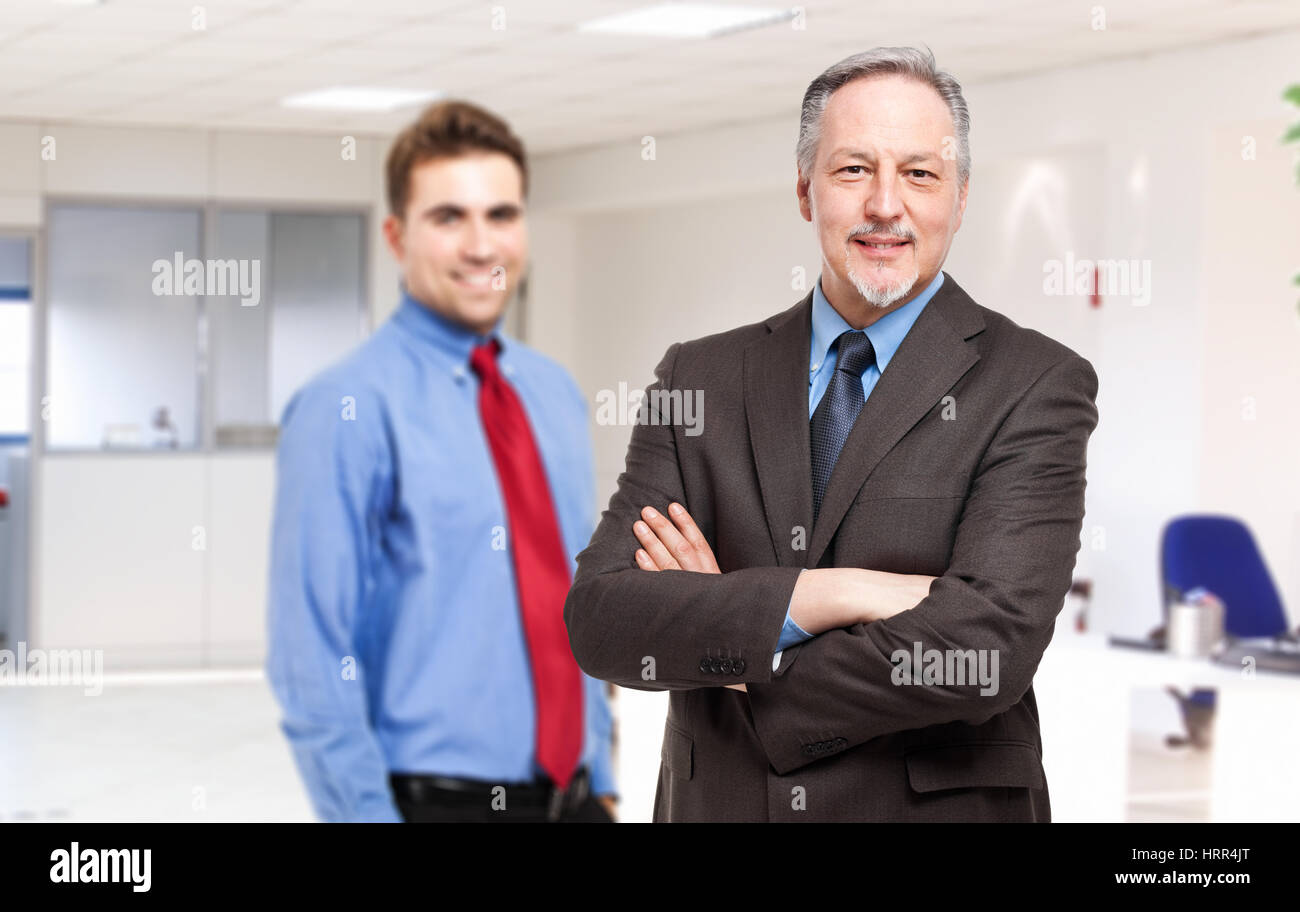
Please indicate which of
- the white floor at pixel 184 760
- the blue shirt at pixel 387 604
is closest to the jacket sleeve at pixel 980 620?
the blue shirt at pixel 387 604

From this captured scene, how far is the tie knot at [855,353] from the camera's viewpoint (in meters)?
1.62

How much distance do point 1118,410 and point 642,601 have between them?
5.65m

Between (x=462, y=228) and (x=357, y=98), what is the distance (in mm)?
6581

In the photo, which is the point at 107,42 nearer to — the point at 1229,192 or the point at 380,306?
the point at 380,306

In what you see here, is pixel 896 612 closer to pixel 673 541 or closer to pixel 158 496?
pixel 673 541

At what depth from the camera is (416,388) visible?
2289 mm

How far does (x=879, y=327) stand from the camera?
162 cm

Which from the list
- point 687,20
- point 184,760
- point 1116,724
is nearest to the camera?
point 1116,724

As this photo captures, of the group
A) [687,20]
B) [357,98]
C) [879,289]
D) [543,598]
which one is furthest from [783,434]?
[357,98]

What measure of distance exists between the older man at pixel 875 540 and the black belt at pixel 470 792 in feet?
1.92

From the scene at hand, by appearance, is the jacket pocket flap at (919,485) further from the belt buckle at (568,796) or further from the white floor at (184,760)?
the white floor at (184,760)

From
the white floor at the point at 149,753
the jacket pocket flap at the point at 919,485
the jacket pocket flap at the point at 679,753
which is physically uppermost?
the jacket pocket flap at the point at 919,485
